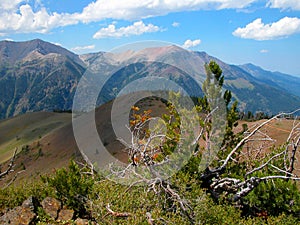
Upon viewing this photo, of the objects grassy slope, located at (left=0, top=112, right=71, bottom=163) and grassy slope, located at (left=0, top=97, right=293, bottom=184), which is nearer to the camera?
grassy slope, located at (left=0, top=97, right=293, bottom=184)

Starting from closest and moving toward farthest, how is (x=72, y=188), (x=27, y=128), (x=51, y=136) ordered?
1. (x=72, y=188)
2. (x=51, y=136)
3. (x=27, y=128)

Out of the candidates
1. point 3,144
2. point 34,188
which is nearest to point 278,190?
point 34,188

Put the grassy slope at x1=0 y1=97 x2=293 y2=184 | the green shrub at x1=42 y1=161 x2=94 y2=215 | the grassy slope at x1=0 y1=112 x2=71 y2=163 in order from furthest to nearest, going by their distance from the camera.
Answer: the grassy slope at x1=0 y1=112 x2=71 y2=163
the grassy slope at x1=0 y1=97 x2=293 y2=184
the green shrub at x1=42 y1=161 x2=94 y2=215

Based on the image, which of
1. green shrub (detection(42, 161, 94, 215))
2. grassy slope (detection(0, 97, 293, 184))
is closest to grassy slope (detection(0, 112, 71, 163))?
grassy slope (detection(0, 97, 293, 184))

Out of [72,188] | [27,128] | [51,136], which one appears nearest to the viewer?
[72,188]

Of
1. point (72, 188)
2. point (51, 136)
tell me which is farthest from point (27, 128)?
point (72, 188)

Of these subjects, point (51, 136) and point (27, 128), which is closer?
point (51, 136)

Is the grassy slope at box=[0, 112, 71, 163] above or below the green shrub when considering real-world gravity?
below

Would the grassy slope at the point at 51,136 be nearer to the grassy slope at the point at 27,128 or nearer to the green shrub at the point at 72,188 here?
the grassy slope at the point at 27,128

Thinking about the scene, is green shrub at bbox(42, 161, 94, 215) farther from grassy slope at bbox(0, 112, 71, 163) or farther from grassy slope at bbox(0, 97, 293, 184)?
grassy slope at bbox(0, 112, 71, 163)

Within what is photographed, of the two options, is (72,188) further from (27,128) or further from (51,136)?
(27,128)

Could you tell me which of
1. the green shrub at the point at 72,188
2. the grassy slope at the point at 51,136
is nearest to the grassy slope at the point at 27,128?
the grassy slope at the point at 51,136

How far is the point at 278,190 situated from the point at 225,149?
17.0ft

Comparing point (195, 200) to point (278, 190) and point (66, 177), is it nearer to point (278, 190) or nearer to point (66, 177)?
point (278, 190)
